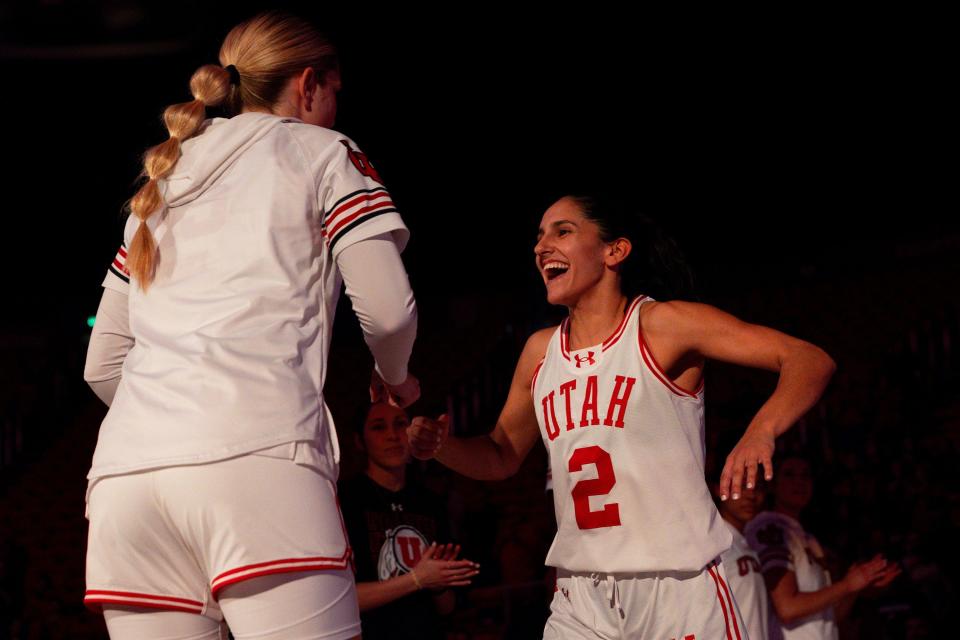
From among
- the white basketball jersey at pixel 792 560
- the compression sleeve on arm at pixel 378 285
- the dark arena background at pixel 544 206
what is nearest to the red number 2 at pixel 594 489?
the compression sleeve on arm at pixel 378 285

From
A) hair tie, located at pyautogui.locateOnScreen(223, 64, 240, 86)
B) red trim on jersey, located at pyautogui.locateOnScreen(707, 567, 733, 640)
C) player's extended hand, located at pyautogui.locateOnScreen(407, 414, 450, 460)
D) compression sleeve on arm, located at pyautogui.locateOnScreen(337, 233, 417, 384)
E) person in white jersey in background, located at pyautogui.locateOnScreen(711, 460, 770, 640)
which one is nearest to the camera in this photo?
compression sleeve on arm, located at pyautogui.locateOnScreen(337, 233, 417, 384)

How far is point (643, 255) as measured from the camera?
3510 millimetres

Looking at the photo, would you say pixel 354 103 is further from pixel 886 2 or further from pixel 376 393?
pixel 376 393

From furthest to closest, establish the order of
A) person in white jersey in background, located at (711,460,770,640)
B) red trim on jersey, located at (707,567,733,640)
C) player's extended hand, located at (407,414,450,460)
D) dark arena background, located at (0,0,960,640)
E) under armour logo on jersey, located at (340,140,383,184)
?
dark arena background, located at (0,0,960,640) → person in white jersey in background, located at (711,460,770,640) → player's extended hand, located at (407,414,450,460) → red trim on jersey, located at (707,567,733,640) → under armour logo on jersey, located at (340,140,383,184)

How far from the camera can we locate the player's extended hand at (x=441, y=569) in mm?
3943

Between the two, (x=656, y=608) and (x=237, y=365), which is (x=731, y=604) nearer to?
(x=656, y=608)

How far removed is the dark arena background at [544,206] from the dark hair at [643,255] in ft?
13.6

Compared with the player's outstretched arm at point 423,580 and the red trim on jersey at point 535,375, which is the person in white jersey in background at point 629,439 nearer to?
the red trim on jersey at point 535,375

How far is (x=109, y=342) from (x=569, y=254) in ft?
5.14

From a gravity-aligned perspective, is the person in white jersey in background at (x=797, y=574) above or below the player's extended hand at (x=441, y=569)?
below

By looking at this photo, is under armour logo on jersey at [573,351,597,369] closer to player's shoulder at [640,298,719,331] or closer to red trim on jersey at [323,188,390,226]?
player's shoulder at [640,298,719,331]

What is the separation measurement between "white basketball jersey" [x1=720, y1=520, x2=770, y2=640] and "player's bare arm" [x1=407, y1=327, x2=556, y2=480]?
1236 millimetres

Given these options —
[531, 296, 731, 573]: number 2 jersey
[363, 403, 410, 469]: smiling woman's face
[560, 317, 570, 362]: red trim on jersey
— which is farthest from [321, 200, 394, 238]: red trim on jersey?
[363, 403, 410, 469]: smiling woman's face

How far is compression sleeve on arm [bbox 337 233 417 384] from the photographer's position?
1.97 meters
